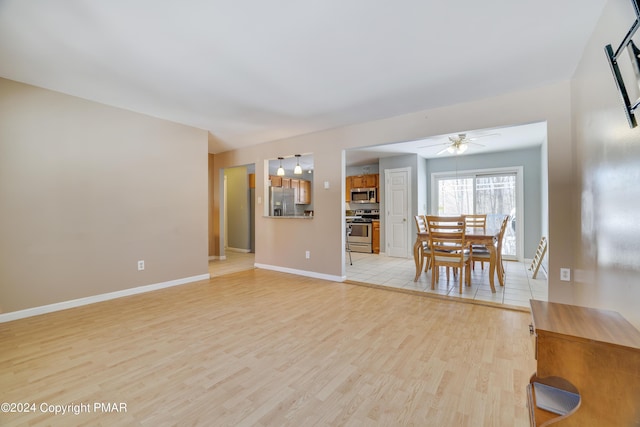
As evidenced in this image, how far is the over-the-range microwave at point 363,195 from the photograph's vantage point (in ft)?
24.2

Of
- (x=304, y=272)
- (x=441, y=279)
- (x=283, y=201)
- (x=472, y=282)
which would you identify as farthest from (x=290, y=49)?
(x=283, y=201)

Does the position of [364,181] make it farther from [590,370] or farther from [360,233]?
[590,370]

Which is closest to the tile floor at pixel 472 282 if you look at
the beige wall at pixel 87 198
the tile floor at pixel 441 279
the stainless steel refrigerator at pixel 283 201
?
the tile floor at pixel 441 279

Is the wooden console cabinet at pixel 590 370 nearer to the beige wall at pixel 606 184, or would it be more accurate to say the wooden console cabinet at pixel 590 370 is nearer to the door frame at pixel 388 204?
the beige wall at pixel 606 184

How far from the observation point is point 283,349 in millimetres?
2141

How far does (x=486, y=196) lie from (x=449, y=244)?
10.8 ft

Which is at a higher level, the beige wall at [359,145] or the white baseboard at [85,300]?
the beige wall at [359,145]

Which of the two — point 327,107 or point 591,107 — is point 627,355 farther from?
point 327,107

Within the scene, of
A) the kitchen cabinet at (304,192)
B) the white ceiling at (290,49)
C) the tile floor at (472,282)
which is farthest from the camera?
the kitchen cabinet at (304,192)

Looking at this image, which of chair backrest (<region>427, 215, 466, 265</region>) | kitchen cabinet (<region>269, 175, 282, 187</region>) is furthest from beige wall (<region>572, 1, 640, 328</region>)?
kitchen cabinet (<region>269, 175, 282, 187</region>)

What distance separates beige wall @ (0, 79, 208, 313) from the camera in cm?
278

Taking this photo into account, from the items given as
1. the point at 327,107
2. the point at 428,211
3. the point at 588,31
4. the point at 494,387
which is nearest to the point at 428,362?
the point at 494,387

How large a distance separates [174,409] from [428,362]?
1673mm

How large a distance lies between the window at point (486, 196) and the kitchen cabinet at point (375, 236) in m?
1.52
